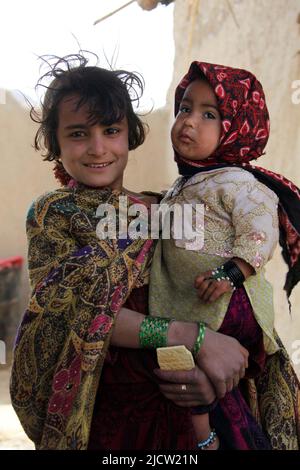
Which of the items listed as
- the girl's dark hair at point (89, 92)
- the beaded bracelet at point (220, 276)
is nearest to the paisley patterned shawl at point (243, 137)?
the girl's dark hair at point (89, 92)

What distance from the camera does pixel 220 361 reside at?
1.39 meters

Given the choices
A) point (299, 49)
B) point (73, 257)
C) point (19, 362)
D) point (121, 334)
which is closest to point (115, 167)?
point (73, 257)

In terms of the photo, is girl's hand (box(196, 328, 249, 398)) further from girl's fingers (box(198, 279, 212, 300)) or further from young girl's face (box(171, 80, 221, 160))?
young girl's face (box(171, 80, 221, 160))

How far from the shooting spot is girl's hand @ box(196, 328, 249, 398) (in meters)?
1.39

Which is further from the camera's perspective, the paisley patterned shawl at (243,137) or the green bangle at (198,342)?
the paisley patterned shawl at (243,137)

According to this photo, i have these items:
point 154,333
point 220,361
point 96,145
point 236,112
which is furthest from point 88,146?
point 220,361

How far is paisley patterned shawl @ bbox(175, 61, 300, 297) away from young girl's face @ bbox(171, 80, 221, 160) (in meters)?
0.02

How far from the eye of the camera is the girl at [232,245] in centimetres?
146

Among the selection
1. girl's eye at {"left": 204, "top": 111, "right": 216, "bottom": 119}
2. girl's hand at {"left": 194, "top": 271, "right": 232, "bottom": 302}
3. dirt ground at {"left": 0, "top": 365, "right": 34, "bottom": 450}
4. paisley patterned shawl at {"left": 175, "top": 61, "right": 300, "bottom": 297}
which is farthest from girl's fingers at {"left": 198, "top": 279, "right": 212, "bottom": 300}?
dirt ground at {"left": 0, "top": 365, "right": 34, "bottom": 450}

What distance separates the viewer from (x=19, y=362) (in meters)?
1.53

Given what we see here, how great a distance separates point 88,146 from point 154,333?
0.49 m

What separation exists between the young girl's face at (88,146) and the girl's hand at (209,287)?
36cm

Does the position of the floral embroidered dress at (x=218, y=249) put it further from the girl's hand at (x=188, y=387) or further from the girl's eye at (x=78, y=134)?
the girl's eye at (x=78, y=134)

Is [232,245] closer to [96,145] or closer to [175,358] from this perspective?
[175,358]
